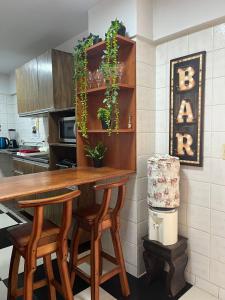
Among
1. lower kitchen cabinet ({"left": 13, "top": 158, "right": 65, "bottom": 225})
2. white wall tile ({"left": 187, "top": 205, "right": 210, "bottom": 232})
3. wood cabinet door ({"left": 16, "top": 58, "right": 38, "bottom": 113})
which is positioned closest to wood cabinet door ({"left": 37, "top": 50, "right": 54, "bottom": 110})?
wood cabinet door ({"left": 16, "top": 58, "right": 38, "bottom": 113})

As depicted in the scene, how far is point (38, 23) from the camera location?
2.54m

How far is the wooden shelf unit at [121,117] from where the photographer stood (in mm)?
1931

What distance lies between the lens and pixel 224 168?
5.63 feet

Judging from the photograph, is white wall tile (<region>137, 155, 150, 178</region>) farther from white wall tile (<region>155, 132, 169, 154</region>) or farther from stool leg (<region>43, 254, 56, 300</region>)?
stool leg (<region>43, 254, 56, 300</region>)

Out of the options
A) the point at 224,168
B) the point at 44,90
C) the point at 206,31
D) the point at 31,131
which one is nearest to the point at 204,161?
the point at 224,168

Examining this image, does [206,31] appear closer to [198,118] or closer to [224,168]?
[198,118]

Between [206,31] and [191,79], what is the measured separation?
0.35 m

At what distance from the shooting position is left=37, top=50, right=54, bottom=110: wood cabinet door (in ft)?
8.89

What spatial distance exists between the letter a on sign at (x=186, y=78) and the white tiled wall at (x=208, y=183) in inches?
4.6

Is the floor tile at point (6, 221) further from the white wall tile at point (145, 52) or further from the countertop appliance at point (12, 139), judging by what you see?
the white wall tile at point (145, 52)

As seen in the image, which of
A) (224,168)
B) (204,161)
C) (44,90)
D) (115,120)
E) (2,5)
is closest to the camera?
(224,168)

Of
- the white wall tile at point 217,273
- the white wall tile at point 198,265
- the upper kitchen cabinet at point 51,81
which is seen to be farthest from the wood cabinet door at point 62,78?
the white wall tile at point 217,273

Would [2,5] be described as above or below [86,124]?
above

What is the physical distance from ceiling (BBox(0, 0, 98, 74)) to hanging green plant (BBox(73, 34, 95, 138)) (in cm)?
43
